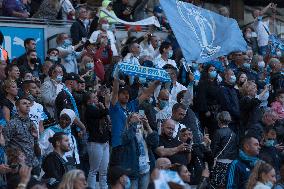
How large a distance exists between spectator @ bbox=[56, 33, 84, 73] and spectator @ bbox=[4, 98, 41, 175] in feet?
14.4

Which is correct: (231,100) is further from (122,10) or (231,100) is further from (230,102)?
(122,10)

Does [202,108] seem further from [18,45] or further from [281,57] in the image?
[281,57]

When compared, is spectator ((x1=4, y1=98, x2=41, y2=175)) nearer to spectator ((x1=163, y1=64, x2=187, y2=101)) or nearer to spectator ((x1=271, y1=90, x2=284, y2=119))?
spectator ((x1=163, y1=64, x2=187, y2=101))

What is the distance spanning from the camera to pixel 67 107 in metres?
14.5

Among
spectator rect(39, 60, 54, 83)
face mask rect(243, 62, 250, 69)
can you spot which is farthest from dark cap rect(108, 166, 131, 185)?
face mask rect(243, 62, 250, 69)

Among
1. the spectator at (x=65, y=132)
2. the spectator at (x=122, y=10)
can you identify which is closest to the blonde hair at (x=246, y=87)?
the spectator at (x=122, y=10)

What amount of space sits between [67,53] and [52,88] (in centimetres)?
246

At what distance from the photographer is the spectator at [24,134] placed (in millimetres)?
12719

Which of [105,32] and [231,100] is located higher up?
[105,32]

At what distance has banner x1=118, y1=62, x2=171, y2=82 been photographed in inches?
566

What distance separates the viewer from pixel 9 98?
550 inches

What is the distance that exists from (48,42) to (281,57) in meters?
6.66

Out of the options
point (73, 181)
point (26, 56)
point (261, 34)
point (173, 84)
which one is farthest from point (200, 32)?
point (261, 34)

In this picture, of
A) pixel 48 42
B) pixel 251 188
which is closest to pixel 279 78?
pixel 48 42
